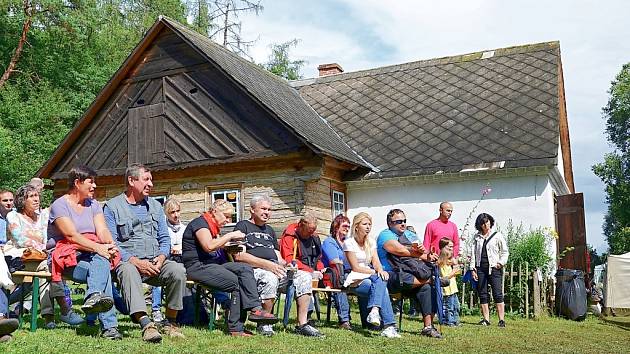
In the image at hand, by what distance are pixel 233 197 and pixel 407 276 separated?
24.9ft

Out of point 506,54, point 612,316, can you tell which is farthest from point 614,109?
point 612,316

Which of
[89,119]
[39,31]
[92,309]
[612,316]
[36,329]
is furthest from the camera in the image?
[39,31]

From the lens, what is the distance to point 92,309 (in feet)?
19.3

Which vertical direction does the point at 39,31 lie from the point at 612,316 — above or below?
above

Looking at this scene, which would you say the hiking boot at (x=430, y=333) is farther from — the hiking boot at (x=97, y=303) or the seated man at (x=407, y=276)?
the hiking boot at (x=97, y=303)

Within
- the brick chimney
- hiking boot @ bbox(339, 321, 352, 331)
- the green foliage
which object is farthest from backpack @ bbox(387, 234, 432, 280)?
the brick chimney

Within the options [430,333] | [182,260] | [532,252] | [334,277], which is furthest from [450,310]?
[182,260]

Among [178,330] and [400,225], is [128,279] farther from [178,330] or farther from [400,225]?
[400,225]

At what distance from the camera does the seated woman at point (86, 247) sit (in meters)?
6.03

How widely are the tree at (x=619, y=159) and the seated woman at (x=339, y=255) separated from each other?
3125cm

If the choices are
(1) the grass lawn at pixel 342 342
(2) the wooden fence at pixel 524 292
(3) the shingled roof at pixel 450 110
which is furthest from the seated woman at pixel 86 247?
(3) the shingled roof at pixel 450 110

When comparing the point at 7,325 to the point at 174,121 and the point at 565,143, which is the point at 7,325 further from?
the point at 565,143

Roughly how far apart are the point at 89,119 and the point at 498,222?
991cm

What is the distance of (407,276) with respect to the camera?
25.6ft
